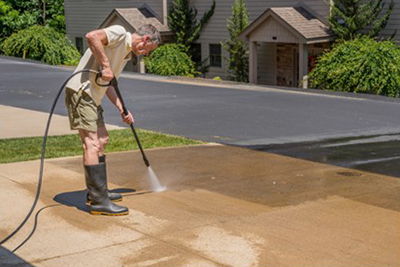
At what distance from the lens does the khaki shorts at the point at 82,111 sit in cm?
698

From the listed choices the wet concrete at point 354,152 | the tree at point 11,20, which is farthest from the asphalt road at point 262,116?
the tree at point 11,20

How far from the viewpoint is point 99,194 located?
23.0 ft

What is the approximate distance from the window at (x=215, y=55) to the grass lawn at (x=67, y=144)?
18.6 metres

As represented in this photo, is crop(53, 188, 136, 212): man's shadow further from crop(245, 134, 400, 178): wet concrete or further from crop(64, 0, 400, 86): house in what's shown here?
crop(64, 0, 400, 86): house

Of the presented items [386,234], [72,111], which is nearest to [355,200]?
[386,234]

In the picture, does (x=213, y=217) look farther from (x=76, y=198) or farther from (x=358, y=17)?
(x=358, y=17)

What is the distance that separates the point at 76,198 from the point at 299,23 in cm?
1863

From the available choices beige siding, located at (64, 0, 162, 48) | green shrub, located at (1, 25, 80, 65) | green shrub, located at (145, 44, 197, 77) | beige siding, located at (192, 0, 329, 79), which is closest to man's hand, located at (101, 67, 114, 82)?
beige siding, located at (192, 0, 329, 79)

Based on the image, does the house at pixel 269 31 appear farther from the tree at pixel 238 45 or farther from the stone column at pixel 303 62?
the tree at pixel 238 45

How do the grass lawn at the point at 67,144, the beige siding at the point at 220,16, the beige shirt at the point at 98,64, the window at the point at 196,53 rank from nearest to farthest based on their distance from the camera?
the beige shirt at the point at 98,64 → the grass lawn at the point at 67,144 → the beige siding at the point at 220,16 → the window at the point at 196,53

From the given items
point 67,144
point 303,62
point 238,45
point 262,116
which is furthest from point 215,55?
point 67,144

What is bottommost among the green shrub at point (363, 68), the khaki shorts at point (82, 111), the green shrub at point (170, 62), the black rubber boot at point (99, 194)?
the green shrub at point (170, 62)

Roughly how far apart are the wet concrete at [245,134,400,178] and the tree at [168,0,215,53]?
19.4m

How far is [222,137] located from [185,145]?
50.8 inches
